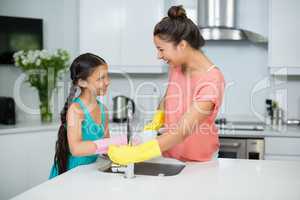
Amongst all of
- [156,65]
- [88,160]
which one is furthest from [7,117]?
[88,160]

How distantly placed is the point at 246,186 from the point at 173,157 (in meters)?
0.56

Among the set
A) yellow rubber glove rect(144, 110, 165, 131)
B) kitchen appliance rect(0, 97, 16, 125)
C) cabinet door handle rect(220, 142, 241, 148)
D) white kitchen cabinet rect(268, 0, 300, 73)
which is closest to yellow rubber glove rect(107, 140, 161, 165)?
yellow rubber glove rect(144, 110, 165, 131)

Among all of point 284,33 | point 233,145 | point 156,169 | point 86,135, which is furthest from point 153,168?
point 284,33

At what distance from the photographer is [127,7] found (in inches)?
134

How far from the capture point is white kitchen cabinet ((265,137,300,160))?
301cm

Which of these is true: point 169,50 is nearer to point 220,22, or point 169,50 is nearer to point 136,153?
point 136,153

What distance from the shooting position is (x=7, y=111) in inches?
125

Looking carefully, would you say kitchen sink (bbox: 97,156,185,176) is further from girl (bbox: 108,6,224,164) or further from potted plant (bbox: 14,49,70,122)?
potted plant (bbox: 14,49,70,122)

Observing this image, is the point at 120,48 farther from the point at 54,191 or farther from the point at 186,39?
the point at 54,191

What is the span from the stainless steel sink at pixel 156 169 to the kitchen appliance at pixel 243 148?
1.44 meters

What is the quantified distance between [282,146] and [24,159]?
6.57 ft

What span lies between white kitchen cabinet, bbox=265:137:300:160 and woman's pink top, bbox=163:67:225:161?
1.34 m

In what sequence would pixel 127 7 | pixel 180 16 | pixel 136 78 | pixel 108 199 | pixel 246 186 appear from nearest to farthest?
pixel 108 199 → pixel 246 186 → pixel 180 16 → pixel 127 7 → pixel 136 78

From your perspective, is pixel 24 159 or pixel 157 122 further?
pixel 24 159
